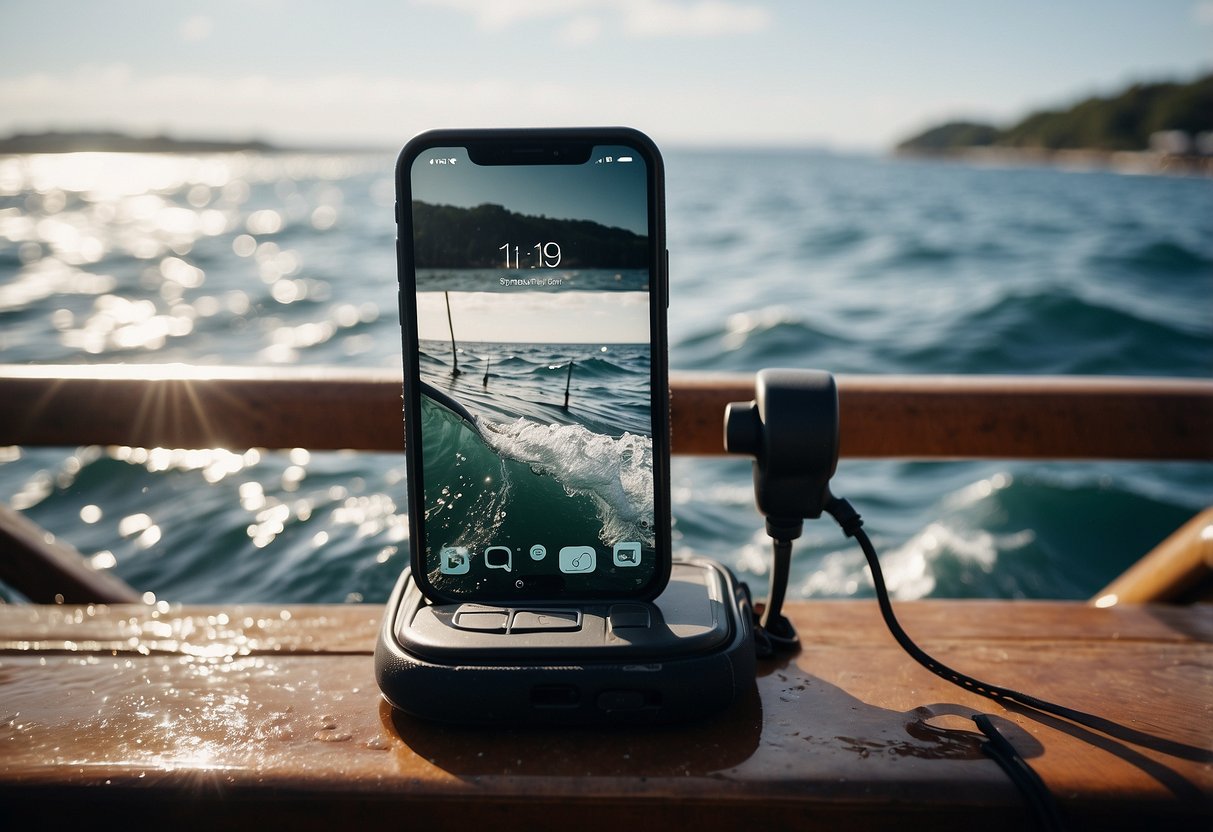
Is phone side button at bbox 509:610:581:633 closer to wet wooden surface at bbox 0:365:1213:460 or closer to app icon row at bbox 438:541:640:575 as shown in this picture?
app icon row at bbox 438:541:640:575

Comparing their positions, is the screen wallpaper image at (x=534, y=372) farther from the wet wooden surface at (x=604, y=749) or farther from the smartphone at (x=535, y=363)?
the wet wooden surface at (x=604, y=749)

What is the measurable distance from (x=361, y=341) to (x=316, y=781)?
4738 millimetres

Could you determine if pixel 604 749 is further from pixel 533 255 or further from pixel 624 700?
pixel 533 255

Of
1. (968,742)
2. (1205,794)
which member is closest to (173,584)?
(968,742)

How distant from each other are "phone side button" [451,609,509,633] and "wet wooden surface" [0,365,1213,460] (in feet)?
2.18

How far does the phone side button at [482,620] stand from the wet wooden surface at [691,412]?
0.67m

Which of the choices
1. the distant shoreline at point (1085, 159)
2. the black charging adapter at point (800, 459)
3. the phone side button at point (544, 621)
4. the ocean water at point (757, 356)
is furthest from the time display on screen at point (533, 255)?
the distant shoreline at point (1085, 159)

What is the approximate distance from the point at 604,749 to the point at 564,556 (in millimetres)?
216

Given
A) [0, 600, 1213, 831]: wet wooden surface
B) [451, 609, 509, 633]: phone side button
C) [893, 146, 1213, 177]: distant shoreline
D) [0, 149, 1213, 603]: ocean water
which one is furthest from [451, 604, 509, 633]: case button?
[893, 146, 1213, 177]: distant shoreline

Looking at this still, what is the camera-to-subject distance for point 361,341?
17.1 feet

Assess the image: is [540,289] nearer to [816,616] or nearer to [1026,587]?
[816,616]

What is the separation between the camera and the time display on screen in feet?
2.92

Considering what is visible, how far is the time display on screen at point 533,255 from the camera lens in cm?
89

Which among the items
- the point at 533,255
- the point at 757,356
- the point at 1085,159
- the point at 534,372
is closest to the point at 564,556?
the point at 534,372
